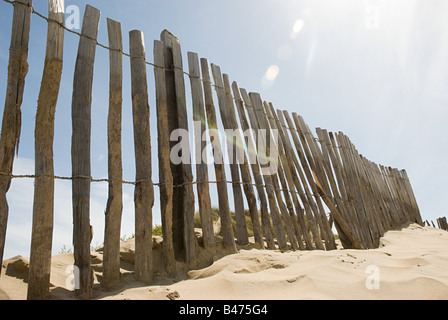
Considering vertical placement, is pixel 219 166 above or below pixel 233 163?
below

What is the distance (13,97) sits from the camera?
6.68 ft

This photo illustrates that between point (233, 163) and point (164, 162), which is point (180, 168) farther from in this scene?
point (233, 163)

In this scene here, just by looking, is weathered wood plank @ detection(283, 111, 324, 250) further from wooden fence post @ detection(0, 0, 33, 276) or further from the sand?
wooden fence post @ detection(0, 0, 33, 276)

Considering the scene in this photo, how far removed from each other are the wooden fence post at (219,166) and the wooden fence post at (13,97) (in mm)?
1785

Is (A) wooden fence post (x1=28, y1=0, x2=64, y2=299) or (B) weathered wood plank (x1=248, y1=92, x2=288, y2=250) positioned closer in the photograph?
(A) wooden fence post (x1=28, y1=0, x2=64, y2=299)

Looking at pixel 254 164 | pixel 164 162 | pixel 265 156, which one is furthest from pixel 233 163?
pixel 164 162

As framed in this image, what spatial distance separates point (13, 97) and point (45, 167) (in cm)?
49

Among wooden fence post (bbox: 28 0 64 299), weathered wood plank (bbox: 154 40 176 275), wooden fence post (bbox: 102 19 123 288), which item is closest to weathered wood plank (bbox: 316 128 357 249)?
weathered wood plank (bbox: 154 40 176 275)

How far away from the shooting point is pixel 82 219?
2197 millimetres

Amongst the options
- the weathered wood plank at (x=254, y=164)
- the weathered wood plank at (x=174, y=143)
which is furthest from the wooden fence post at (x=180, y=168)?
the weathered wood plank at (x=254, y=164)

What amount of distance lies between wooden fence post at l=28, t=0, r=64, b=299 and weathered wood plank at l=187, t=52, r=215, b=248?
4.31 ft

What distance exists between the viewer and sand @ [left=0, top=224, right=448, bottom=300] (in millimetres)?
1762

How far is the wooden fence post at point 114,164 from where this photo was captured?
2.31 metres
